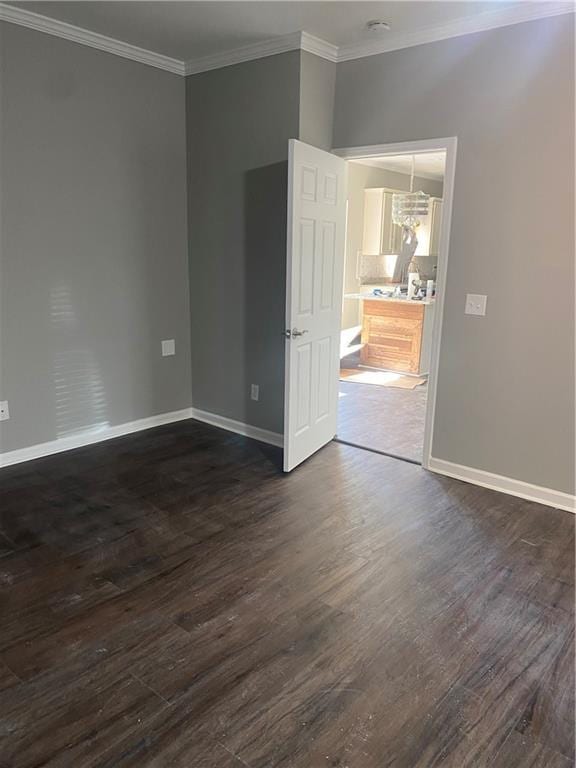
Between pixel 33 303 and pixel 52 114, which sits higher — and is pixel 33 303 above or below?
below

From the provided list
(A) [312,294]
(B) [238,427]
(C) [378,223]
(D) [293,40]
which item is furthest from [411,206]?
(B) [238,427]

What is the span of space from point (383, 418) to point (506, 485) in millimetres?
1516

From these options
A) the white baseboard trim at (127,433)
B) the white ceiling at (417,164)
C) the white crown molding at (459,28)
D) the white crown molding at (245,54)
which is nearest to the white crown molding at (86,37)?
the white crown molding at (245,54)

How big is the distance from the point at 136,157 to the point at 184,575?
2.96 metres

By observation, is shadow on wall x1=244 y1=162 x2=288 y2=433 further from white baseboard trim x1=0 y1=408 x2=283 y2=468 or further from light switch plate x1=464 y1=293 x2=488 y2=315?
light switch plate x1=464 y1=293 x2=488 y2=315

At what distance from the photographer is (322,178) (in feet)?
11.5

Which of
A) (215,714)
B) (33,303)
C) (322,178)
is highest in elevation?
(322,178)

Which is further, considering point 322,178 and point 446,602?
point 322,178

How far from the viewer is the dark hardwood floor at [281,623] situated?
1.73 meters

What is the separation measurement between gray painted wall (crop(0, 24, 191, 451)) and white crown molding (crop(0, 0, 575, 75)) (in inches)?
2.8

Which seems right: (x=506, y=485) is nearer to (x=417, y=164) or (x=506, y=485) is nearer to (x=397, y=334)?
(x=397, y=334)

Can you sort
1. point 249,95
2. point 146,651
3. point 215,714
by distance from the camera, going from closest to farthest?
1. point 215,714
2. point 146,651
3. point 249,95

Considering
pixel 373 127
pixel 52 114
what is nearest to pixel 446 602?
pixel 373 127

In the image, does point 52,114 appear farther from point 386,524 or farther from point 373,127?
point 386,524
